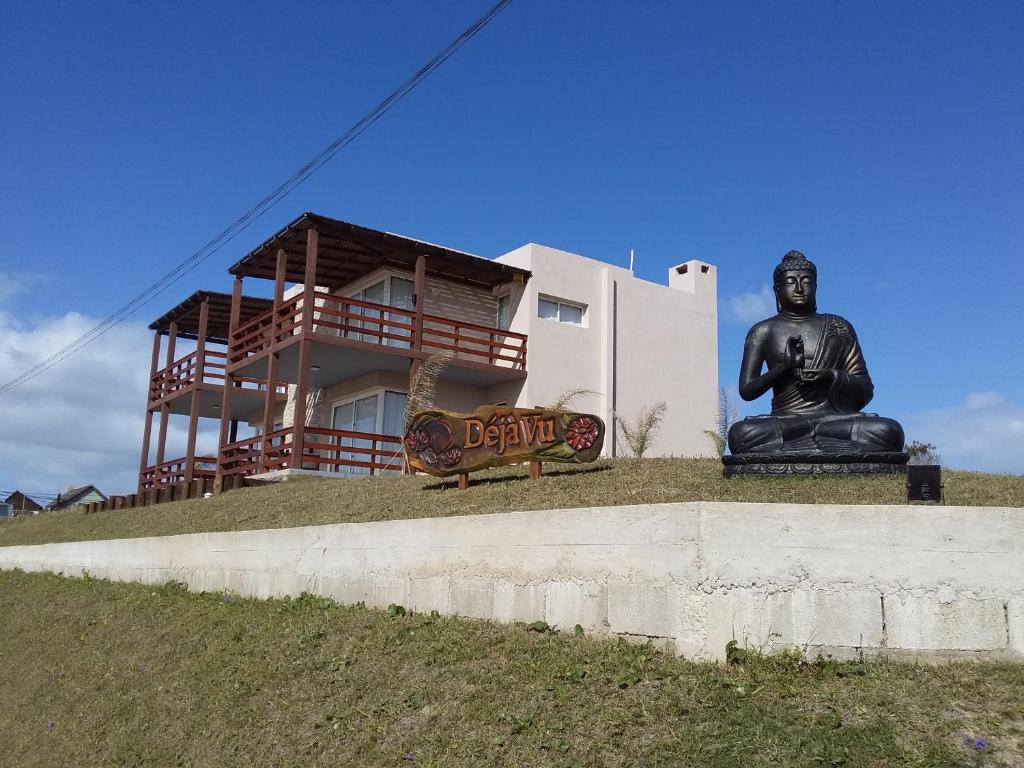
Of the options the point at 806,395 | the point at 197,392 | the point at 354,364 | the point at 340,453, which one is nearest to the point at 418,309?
the point at 354,364

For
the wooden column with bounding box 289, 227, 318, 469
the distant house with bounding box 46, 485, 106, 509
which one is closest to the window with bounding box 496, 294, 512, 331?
the wooden column with bounding box 289, 227, 318, 469

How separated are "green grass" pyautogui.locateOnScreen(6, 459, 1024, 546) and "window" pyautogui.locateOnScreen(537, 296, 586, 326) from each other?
812cm

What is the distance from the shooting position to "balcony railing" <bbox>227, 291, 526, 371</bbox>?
21.0 meters

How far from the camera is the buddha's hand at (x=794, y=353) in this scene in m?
10.1

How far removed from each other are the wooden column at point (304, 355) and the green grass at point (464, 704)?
9094 mm

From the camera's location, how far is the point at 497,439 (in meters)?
11.0

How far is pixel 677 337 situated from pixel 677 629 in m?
19.2

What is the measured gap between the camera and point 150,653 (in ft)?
33.6

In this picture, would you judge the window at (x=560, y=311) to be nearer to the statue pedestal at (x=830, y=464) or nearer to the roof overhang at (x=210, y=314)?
the roof overhang at (x=210, y=314)

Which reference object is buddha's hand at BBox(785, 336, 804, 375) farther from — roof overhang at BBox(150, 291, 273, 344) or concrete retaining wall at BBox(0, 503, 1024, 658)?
roof overhang at BBox(150, 291, 273, 344)

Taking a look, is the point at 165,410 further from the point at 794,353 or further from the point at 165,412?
the point at 794,353

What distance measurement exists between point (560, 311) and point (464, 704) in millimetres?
17671

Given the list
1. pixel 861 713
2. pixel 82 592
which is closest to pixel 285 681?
pixel 861 713

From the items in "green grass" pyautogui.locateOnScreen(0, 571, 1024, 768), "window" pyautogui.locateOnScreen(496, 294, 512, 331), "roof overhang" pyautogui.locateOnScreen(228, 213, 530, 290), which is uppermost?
"roof overhang" pyautogui.locateOnScreen(228, 213, 530, 290)
